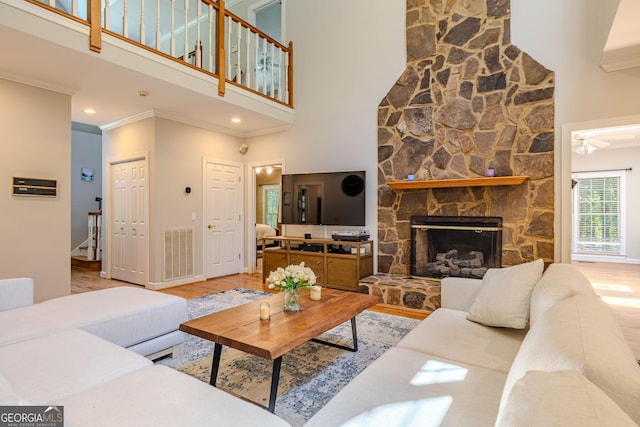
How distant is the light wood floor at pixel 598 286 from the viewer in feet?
11.8

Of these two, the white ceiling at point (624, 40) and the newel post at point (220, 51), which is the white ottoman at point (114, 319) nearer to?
the newel post at point (220, 51)

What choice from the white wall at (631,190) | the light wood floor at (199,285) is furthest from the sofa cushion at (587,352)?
the white wall at (631,190)

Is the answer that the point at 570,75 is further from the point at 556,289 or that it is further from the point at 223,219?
the point at 223,219

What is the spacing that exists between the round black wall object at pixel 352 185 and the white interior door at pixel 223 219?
2.25 metres

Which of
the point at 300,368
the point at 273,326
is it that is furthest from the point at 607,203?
the point at 273,326

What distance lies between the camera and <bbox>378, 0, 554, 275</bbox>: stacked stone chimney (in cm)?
378

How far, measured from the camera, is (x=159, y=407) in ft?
3.89

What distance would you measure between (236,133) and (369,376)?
539cm

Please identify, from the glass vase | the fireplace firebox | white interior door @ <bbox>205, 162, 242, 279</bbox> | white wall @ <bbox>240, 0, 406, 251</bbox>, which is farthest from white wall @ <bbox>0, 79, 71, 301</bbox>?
the fireplace firebox

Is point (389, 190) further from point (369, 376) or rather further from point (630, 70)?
point (369, 376)

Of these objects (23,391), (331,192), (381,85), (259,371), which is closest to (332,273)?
(331,192)

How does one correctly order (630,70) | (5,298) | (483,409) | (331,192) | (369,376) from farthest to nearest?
(331,192), (630,70), (5,298), (369,376), (483,409)

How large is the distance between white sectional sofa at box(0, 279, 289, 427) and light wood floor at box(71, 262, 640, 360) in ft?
7.56

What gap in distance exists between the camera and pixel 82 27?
3.03 meters
